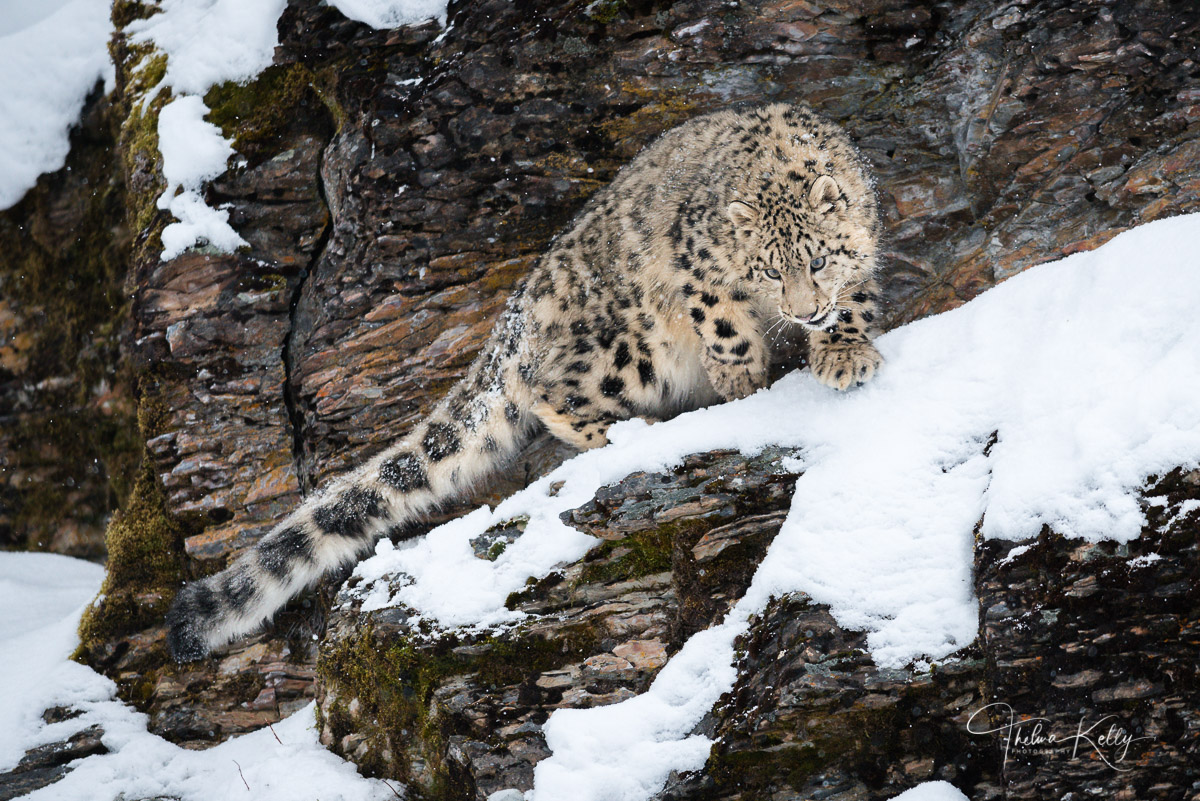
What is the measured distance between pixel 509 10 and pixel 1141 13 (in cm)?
488

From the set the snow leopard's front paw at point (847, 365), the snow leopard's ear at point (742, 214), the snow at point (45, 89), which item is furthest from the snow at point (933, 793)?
the snow at point (45, 89)

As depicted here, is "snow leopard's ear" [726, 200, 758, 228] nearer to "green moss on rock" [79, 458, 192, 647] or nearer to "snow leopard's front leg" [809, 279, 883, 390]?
"snow leopard's front leg" [809, 279, 883, 390]

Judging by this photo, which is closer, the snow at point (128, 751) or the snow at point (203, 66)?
the snow at point (128, 751)

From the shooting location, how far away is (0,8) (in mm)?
12188

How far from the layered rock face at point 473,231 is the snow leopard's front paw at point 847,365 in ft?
2.57

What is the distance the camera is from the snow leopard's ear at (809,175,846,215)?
5.33 metres

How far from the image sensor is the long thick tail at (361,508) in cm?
614

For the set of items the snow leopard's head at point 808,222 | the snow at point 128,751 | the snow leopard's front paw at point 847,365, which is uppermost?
the snow leopard's head at point 808,222

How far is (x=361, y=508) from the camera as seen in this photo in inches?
250

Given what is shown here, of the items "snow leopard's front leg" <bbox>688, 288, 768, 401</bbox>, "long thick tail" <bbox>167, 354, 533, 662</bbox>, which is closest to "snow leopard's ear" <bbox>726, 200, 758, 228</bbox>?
"snow leopard's front leg" <bbox>688, 288, 768, 401</bbox>

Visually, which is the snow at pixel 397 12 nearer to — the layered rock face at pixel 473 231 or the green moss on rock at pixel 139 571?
the layered rock face at pixel 473 231


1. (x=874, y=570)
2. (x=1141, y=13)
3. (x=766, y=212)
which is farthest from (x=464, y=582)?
(x=1141, y=13)

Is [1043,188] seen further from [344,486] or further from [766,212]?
[344,486]

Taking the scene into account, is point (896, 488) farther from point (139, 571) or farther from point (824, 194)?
point (139, 571)
